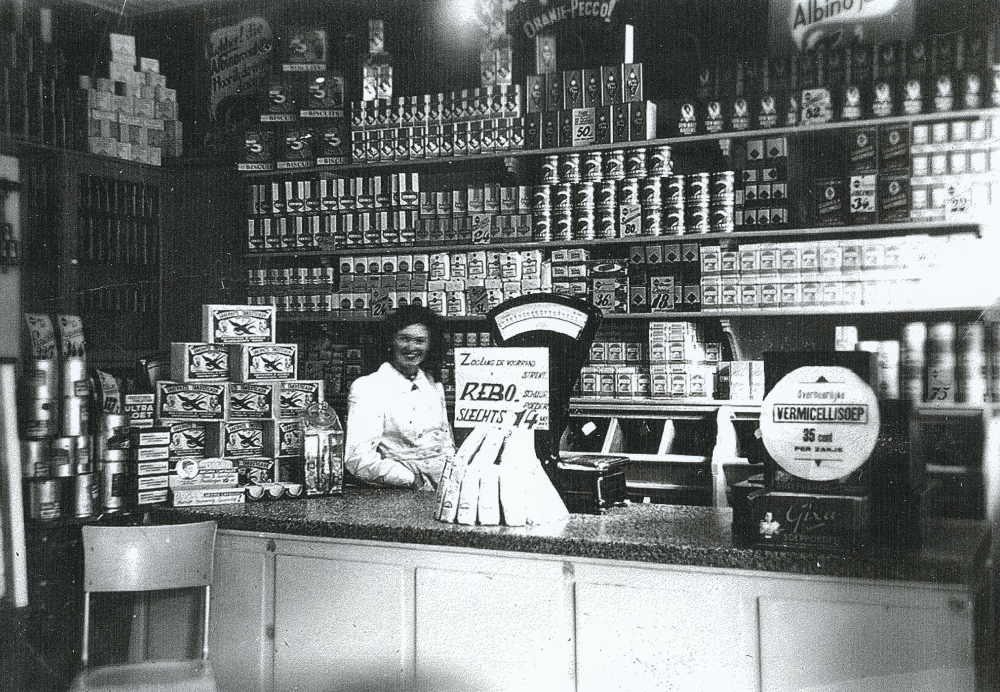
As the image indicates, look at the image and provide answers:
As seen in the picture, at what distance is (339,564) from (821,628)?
4.02ft

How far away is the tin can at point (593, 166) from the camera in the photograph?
14.3 feet

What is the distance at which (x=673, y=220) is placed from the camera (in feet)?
13.8

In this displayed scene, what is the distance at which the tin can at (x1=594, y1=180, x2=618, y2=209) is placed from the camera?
4.33 metres

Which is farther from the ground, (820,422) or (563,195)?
(563,195)

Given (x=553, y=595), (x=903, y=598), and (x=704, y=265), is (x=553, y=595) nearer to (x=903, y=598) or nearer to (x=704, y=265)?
(x=903, y=598)

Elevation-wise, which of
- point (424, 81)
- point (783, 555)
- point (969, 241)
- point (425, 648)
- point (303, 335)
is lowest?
point (425, 648)

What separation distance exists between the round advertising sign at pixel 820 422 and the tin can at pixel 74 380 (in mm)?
2053

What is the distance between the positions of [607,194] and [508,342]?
1966mm

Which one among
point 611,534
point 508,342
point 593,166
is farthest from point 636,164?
point 611,534

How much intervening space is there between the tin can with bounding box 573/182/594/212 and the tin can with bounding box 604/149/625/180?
0.09 m

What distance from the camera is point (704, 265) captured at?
4203 millimetres

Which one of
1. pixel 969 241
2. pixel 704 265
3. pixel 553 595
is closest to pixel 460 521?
pixel 553 595

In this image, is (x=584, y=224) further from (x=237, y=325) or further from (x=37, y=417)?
(x=37, y=417)

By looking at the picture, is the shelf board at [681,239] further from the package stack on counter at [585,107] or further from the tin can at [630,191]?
the package stack on counter at [585,107]
